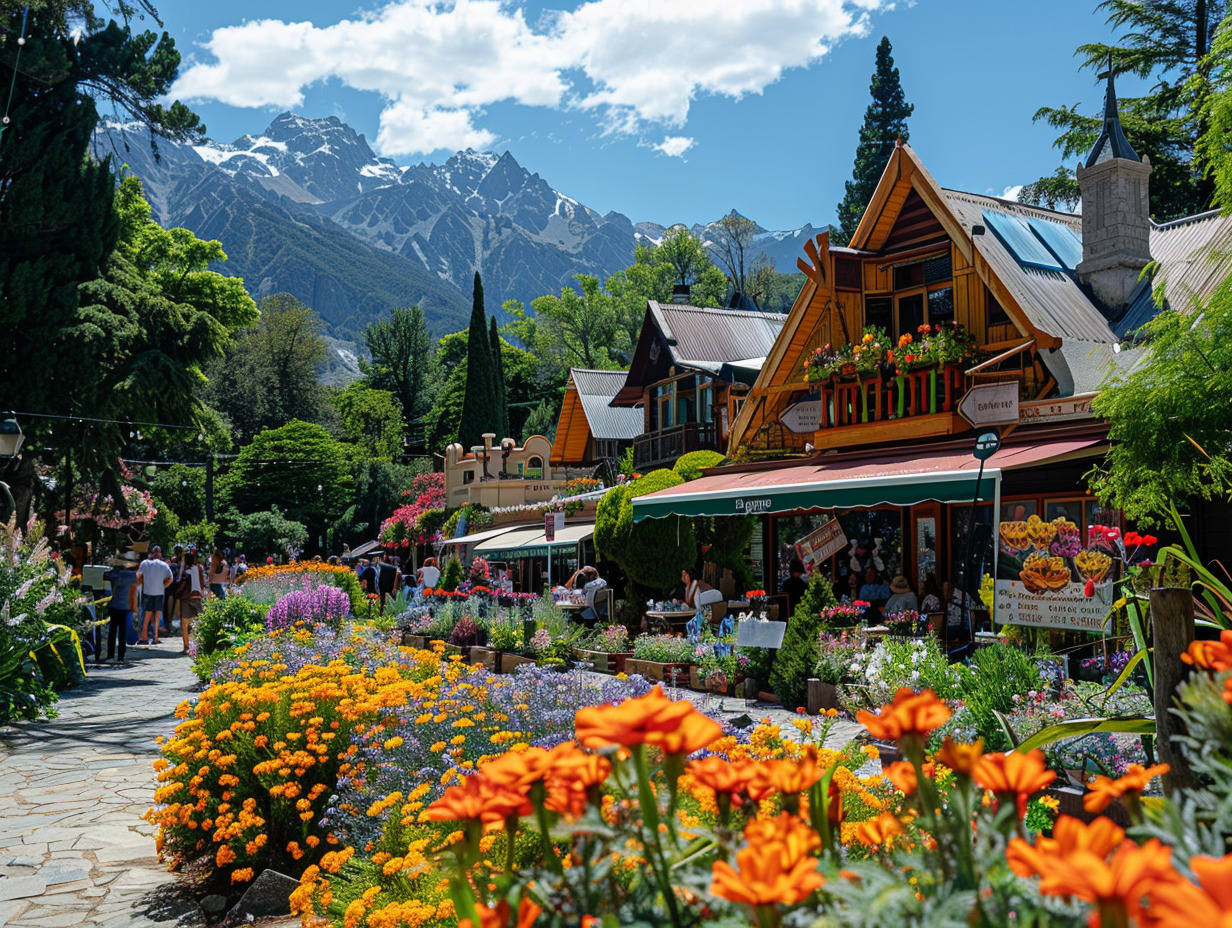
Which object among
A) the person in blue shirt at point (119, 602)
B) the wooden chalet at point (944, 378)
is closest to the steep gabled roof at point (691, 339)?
the wooden chalet at point (944, 378)

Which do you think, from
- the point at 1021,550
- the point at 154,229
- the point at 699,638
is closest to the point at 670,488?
the point at 699,638

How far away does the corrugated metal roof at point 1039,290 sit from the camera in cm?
1410

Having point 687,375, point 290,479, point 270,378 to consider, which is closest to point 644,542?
point 687,375

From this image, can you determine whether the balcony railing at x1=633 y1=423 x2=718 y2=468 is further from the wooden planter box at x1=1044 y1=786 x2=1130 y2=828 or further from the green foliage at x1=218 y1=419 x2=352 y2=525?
the green foliage at x1=218 y1=419 x2=352 y2=525

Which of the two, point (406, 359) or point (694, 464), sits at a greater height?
point (406, 359)

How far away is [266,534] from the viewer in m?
49.3

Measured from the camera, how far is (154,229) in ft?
104

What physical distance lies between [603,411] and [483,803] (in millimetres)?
34297

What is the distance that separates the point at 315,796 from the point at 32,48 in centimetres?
1603

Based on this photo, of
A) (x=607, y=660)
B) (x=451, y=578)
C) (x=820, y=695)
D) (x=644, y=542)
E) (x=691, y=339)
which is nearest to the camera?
(x=820, y=695)

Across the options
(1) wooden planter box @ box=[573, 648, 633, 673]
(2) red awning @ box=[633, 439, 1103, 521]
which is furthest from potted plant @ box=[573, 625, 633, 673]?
(2) red awning @ box=[633, 439, 1103, 521]

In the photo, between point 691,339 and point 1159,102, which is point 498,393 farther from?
point 1159,102

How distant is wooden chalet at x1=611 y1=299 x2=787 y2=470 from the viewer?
88.4 ft

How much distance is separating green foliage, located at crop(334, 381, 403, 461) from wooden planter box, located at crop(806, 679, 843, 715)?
50.9 metres
